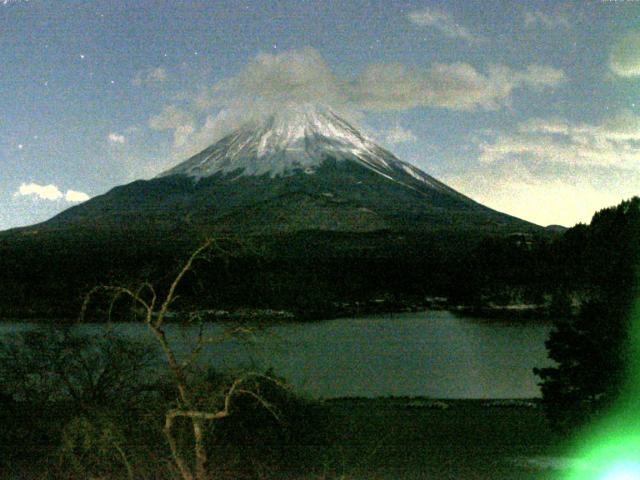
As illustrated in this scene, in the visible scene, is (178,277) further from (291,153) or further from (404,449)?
(291,153)

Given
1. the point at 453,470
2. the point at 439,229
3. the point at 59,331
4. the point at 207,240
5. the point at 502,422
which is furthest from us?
the point at 439,229

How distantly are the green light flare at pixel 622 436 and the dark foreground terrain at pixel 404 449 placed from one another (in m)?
0.52

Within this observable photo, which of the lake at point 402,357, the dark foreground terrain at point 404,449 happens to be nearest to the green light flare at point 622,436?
the dark foreground terrain at point 404,449

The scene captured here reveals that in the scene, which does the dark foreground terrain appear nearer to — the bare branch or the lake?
the lake

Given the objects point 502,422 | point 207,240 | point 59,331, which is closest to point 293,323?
point 502,422

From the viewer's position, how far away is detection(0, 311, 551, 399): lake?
1778 cm

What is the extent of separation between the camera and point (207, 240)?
443cm

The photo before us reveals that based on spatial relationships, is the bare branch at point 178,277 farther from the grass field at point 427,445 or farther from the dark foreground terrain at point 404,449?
the grass field at point 427,445

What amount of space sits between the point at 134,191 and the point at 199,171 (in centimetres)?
944

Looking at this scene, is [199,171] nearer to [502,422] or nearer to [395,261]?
[395,261]

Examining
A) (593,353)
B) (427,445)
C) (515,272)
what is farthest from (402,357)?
(515,272)

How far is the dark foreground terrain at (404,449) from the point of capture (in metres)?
8.03

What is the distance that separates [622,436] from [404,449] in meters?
3.09

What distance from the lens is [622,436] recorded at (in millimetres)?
7730
